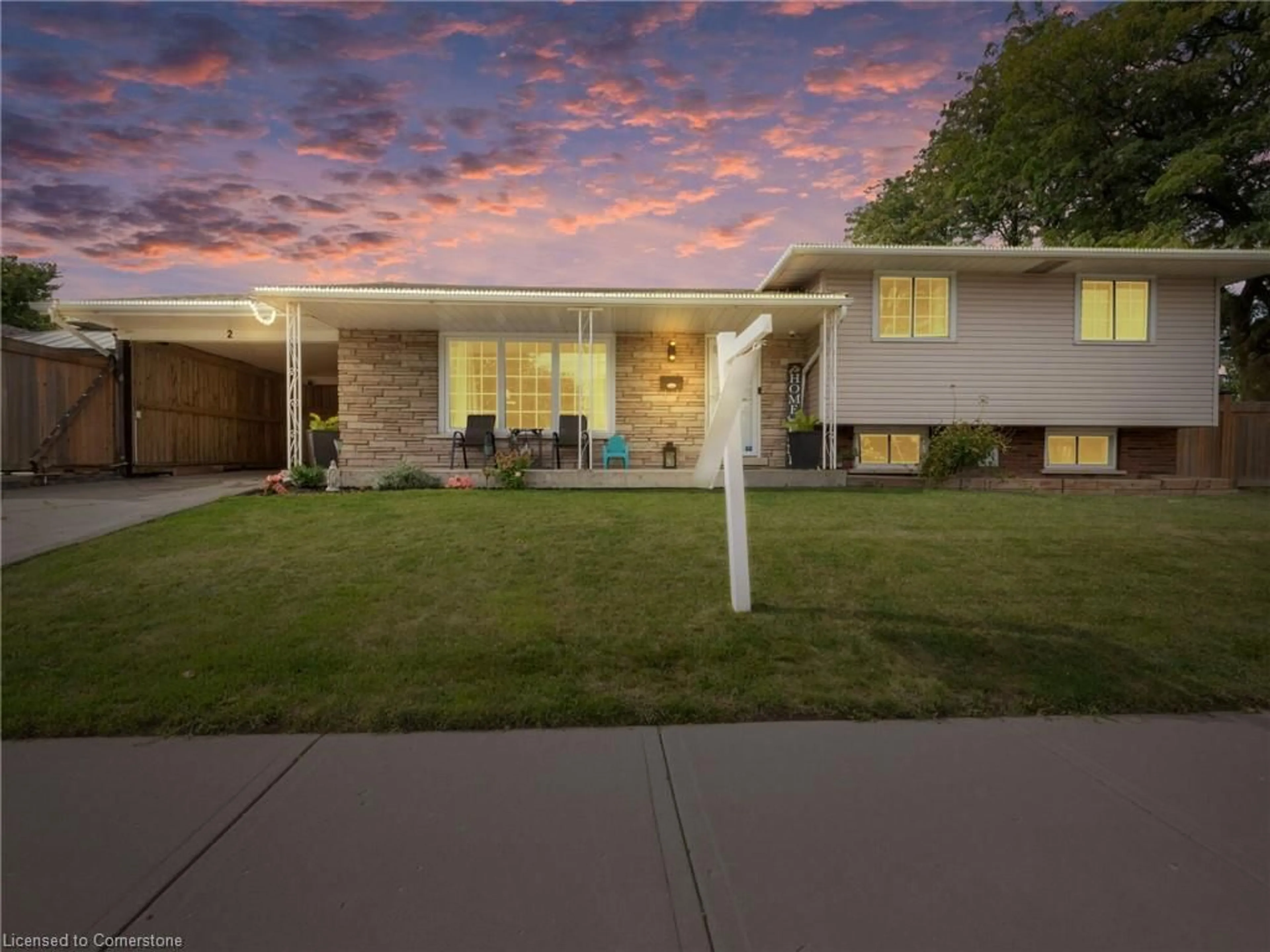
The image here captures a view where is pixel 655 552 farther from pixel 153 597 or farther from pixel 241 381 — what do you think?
pixel 241 381

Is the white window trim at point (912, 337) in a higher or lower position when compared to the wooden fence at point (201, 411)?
higher

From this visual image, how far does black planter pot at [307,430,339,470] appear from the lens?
10992 millimetres

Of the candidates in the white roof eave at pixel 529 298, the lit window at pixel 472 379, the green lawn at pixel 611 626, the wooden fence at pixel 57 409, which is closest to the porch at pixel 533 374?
the lit window at pixel 472 379

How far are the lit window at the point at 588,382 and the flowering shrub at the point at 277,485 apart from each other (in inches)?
181

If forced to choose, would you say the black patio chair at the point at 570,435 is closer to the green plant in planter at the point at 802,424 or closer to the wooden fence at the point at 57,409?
the green plant in planter at the point at 802,424

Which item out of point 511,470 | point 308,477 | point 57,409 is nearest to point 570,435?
point 511,470

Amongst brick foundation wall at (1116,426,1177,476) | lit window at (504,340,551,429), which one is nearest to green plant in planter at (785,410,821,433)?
lit window at (504,340,551,429)

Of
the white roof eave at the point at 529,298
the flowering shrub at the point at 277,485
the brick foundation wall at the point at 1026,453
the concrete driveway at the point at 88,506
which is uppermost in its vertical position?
the white roof eave at the point at 529,298

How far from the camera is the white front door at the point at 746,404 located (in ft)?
39.9

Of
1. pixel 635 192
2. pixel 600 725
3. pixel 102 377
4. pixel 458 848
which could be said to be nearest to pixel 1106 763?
pixel 600 725

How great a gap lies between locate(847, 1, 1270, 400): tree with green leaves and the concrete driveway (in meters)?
17.6

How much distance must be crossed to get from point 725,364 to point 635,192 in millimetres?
8337

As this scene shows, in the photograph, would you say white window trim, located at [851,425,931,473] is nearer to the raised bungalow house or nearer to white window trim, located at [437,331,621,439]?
the raised bungalow house

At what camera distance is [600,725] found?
273cm
